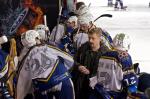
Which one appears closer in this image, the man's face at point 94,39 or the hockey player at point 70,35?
the man's face at point 94,39

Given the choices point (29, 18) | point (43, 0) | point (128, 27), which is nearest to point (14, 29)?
point (29, 18)

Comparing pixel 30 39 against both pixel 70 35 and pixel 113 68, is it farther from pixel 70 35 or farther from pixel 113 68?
pixel 70 35

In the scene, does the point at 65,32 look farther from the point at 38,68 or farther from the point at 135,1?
the point at 135,1

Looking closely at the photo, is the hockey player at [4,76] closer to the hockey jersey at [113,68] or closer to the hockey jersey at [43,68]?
the hockey jersey at [43,68]

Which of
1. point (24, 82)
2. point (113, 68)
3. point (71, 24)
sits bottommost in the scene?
point (24, 82)

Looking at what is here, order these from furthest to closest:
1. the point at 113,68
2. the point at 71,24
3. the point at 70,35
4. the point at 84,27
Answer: the point at 71,24, the point at 70,35, the point at 84,27, the point at 113,68

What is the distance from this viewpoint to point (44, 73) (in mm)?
3432

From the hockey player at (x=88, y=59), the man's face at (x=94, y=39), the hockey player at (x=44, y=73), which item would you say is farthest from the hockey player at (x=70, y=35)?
the hockey player at (x=44, y=73)

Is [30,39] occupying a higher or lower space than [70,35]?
higher

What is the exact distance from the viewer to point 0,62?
3508 millimetres

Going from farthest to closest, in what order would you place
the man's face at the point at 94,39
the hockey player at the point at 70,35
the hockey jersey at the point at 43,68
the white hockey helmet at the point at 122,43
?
the hockey player at the point at 70,35 < the man's face at the point at 94,39 < the white hockey helmet at the point at 122,43 < the hockey jersey at the point at 43,68

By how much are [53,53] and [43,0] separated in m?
4.50

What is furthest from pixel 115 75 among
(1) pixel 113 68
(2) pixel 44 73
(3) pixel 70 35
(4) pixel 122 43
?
(3) pixel 70 35

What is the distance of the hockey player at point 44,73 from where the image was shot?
3441 mm
